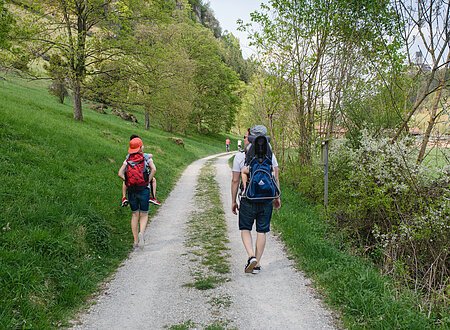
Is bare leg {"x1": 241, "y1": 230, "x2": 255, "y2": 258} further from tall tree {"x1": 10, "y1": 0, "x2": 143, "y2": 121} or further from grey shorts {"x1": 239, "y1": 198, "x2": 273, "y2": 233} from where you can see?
tall tree {"x1": 10, "y1": 0, "x2": 143, "y2": 121}

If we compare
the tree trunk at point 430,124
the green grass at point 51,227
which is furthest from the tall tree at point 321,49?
the green grass at point 51,227

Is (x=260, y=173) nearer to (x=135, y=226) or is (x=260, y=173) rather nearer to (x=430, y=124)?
(x=135, y=226)

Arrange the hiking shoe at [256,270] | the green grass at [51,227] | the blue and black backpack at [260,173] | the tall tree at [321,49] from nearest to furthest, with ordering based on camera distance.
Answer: the green grass at [51,227]
the blue and black backpack at [260,173]
the hiking shoe at [256,270]
the tall tree at [321,49]

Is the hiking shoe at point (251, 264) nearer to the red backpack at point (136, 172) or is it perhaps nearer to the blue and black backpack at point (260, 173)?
the blue and black backpack at point (260, 173)

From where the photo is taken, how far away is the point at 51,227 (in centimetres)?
562

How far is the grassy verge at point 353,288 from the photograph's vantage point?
360 centimetres

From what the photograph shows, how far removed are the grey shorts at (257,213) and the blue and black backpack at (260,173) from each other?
17cm

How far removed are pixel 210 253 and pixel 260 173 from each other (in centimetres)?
204

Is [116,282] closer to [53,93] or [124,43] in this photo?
[124,43]

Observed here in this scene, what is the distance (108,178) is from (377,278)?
308 inches

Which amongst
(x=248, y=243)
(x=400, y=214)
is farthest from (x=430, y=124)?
(x=248, y=243)

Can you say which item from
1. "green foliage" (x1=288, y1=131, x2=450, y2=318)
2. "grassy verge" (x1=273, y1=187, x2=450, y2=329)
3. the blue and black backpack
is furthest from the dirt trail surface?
"green foliage" (x1=288, y1=131, x2=450, y2=318)

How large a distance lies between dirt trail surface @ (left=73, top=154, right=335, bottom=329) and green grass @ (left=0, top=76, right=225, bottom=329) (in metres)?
0.38

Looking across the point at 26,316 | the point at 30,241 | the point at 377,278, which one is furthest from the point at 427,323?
the point at 30,241
